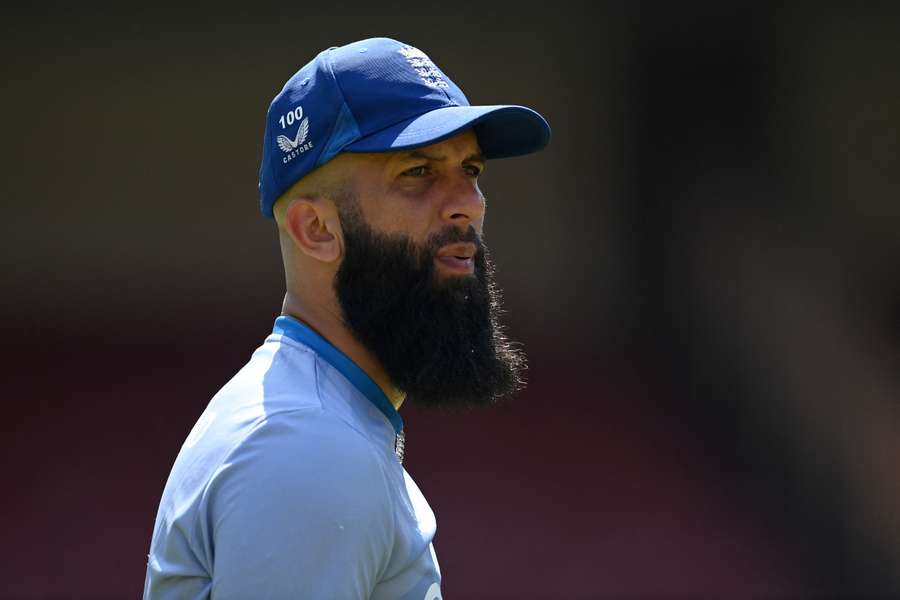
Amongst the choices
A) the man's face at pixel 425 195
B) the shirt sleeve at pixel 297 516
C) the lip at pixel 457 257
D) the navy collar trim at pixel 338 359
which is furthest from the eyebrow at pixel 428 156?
the shirt sleeve at pixel 297 516

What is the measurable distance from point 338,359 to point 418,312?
12 centimetres

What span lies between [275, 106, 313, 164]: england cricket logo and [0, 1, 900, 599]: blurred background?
290 cm

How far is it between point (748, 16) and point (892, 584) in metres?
2.00

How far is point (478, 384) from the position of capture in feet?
5.10

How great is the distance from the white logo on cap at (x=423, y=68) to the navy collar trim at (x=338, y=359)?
32cm

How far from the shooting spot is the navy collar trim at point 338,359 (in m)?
1.43

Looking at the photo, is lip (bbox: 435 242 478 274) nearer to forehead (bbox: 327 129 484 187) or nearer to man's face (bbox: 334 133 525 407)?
man's face (bbox: 334 133 525 407)

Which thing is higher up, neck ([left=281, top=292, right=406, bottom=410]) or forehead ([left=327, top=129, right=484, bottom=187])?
forehead ([left=327, top=129, right=484, bottom=187])

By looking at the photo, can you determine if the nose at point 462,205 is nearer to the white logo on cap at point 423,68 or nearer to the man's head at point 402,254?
the man's head at point 402,254

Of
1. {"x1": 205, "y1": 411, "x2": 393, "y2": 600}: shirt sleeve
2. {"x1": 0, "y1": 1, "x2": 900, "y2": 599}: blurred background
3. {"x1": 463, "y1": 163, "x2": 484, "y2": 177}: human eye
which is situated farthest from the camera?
{"x1": 0, "y1": 1, "x2": 900, "y2": 599}: blurred background

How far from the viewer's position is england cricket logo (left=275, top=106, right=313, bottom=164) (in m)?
1.45

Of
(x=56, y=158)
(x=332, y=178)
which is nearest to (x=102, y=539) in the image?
(x=56, y=158)

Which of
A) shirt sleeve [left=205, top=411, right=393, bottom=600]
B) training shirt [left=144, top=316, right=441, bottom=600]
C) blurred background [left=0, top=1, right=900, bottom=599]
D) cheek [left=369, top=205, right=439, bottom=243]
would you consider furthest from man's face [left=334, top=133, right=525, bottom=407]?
blurred background [left=0, top=1, right=900, bottom=599]

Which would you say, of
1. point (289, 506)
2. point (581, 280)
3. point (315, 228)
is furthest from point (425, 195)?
point (581, 280)
